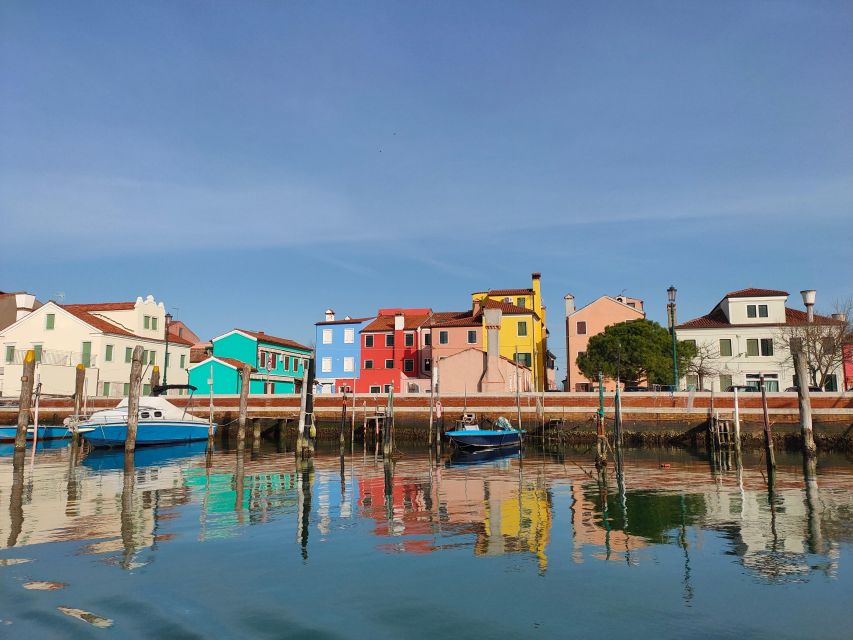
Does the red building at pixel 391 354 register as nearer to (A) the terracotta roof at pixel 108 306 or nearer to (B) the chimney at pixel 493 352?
(B) the chimney at pixel 493 352

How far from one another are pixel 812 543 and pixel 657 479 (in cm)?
1139

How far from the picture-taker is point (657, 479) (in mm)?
24750

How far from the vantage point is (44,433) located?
1865 inches

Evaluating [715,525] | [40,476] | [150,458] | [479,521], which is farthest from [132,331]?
[715,525]

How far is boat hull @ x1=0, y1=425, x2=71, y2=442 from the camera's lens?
4369 cm

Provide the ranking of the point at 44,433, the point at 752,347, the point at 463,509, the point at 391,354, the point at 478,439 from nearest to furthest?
the point at 463,509, the point at 478,439, the point at 44,433, the point at 752,347, the point at 391,354

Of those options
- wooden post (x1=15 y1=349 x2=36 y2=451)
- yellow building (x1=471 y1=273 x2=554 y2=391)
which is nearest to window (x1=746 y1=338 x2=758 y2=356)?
yellow building (x1=471 y1=273 x2=554 y2=391)

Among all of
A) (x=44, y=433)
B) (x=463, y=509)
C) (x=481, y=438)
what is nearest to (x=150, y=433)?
(x=44, y=433)

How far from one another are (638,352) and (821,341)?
13263mm

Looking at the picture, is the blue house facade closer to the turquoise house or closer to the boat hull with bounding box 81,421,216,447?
the turquoise house

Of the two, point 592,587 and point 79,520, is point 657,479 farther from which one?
point 79,520

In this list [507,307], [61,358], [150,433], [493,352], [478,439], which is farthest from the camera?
[507,307]

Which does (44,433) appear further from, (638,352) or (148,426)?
(638,352)

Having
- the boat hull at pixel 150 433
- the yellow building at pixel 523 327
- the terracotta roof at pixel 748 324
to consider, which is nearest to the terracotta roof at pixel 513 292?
the yellow building at pixel 523 327
